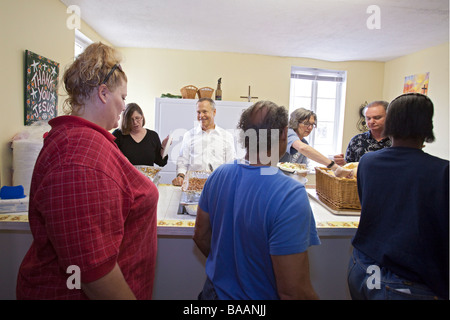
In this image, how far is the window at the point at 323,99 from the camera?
4.68m

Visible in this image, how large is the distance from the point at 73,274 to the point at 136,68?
13.4 ft

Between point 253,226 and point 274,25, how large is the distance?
2.80 metres

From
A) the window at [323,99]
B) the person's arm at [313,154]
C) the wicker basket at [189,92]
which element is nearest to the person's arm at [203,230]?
the person's arm at [313,154]

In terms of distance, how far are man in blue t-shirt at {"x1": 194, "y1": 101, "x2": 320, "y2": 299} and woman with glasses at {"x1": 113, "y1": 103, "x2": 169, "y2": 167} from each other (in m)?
1.73

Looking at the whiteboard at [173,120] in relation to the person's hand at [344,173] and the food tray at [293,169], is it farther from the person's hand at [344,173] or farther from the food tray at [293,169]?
the person's hand at [344,173]

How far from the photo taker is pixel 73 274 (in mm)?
693

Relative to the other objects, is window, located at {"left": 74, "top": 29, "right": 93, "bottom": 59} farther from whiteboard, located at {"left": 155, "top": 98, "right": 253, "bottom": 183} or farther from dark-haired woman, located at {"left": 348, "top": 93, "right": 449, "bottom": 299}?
dark-haired woman, located at {"left": 348, "top": 93, "right": 449, "bottom": 299}

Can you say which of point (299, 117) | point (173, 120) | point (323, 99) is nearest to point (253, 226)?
point (299, 117)

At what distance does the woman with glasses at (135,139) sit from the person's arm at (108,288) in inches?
75.9

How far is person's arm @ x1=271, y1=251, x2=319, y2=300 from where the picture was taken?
765mm

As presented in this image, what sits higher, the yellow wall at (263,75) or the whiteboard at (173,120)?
the yellow wall at (263,75)

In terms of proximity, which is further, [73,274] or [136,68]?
[136,68]

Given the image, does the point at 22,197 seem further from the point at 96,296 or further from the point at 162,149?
the point at 162,149
